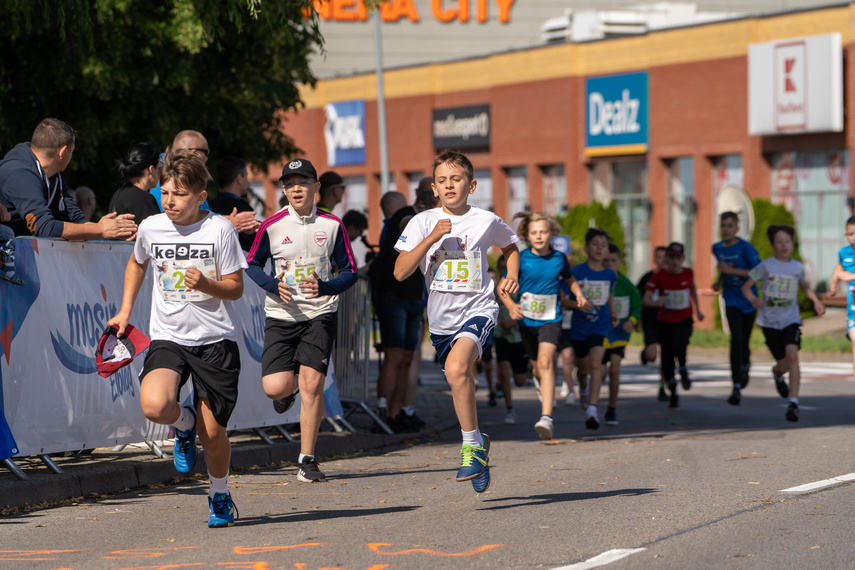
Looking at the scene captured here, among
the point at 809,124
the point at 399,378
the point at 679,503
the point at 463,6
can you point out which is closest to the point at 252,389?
the point at 399,378

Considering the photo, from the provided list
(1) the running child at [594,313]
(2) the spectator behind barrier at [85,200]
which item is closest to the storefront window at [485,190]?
(1) the running child at [594,313]

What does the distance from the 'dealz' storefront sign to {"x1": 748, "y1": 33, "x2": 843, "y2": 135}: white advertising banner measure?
12.7 feet

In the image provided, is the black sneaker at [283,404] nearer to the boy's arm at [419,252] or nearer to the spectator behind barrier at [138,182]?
the boy's arm at [419,252]

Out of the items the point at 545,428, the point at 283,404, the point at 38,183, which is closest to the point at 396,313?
the point at 545,428

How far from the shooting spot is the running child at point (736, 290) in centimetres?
1471

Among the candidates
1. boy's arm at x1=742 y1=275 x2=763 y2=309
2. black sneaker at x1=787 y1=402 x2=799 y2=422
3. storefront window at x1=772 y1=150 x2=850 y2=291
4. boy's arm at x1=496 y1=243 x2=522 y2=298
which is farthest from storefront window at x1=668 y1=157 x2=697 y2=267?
boy's arm at x1=496 y1=243 x2=522 y2=298

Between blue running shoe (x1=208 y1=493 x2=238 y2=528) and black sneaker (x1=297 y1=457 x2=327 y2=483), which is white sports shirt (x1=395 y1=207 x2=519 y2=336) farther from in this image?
blue running shoe (x1=208 y1=493 x2=238 y2=528)

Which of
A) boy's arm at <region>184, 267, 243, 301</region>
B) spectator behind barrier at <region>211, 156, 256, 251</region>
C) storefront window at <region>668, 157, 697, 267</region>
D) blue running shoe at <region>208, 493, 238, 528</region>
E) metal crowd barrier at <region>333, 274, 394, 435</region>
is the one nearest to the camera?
boy's arm at <region>184, 267, 243, 301</region>

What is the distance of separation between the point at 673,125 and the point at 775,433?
23453 millimetres

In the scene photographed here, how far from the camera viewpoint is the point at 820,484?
8.35 m

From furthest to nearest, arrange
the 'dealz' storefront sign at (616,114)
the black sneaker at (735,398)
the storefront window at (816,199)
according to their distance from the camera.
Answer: the 'dealz' storefront sign at (616,114) < the storefront window at (816,199) < the black sneaker at (735,398)

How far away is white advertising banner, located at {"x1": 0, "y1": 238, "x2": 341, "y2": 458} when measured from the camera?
26.4 ft

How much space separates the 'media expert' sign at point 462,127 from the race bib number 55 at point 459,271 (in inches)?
1275

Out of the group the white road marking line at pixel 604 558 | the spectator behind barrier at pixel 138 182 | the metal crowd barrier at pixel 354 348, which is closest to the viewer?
the white road marking line at pixel 604 558
